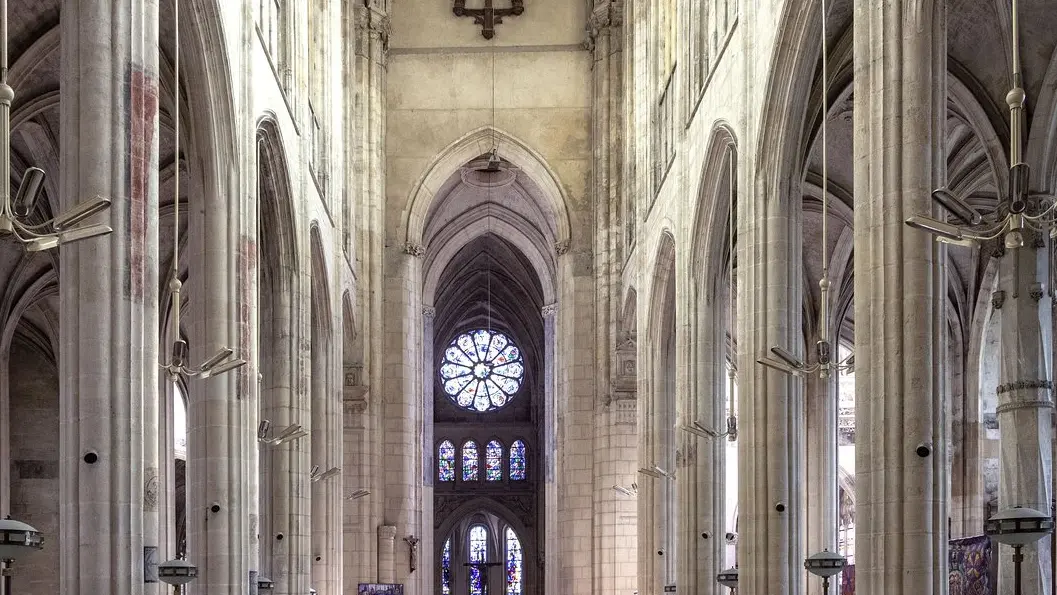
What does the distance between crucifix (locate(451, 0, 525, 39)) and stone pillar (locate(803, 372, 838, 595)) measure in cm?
1627

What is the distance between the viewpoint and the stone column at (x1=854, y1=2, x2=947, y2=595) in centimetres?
1569

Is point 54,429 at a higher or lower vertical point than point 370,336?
lower

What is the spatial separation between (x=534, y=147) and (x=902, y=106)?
3280 cm

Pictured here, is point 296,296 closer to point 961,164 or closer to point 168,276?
point 168,276

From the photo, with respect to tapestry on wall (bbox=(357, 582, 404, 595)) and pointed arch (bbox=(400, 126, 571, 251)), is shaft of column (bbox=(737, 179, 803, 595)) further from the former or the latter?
pointed arch (bbox=(400, 126, 571, 251))

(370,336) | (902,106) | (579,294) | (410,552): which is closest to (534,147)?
(579,294)

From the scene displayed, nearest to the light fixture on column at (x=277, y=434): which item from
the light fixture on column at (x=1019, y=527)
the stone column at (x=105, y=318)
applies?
the stone column at (x=105, y=318)

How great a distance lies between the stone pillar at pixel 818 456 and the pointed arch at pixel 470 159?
11.1 meters

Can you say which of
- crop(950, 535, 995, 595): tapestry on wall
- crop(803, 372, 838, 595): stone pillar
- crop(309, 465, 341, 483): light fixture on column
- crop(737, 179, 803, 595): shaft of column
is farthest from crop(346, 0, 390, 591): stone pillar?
crop(950, 535, 995, 595): tapestry on wall

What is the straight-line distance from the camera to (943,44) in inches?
639

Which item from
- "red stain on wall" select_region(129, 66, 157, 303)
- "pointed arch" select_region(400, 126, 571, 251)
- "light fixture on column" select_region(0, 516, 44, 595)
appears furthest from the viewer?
"pointed arch" select_region(400, 126, 571, 251)

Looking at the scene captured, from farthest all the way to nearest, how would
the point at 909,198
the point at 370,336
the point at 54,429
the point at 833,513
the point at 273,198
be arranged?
the point at 370,336
the point at 54,429
the point at 833,513
the point at 273,198
the point at 909,198

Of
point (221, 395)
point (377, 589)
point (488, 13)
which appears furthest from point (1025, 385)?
point (488, 13)

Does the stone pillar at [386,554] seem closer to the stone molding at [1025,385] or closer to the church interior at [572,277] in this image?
the church interior at [572,277]
